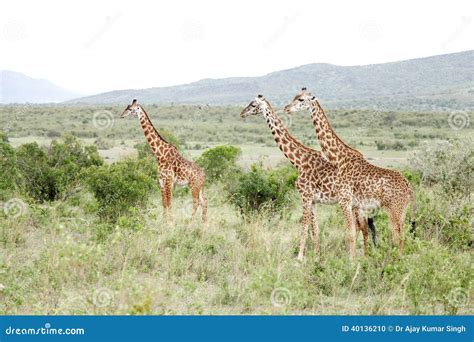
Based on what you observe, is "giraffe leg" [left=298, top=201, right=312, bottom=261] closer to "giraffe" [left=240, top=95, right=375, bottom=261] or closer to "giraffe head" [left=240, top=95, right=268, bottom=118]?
"giraffe" [left=240, top=95, right=375, bottom=261]

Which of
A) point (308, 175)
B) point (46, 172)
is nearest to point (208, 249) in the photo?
point (308, 175)

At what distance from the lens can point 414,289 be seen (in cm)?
796

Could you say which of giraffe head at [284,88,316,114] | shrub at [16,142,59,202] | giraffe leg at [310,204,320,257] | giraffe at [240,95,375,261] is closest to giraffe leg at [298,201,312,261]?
giraffe at [240,95,375,261]

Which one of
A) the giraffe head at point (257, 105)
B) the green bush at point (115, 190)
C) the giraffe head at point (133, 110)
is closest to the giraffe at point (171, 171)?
the giraffe head at point (133, 110)

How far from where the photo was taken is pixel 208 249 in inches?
389

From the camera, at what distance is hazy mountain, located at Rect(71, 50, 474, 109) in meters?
112

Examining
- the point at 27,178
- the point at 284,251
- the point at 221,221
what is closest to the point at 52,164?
the point at 27,178

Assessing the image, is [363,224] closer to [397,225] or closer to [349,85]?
[397,225]

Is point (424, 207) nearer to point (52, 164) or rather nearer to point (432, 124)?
point (52, 164)

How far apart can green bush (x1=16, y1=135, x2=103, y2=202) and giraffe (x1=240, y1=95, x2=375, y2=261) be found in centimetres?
543

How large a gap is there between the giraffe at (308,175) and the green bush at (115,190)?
3.08m

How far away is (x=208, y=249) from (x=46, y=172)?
6032 mm

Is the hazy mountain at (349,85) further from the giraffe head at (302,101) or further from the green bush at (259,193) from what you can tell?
the giraffe head at (302,101)

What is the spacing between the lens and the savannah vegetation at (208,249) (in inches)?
308
